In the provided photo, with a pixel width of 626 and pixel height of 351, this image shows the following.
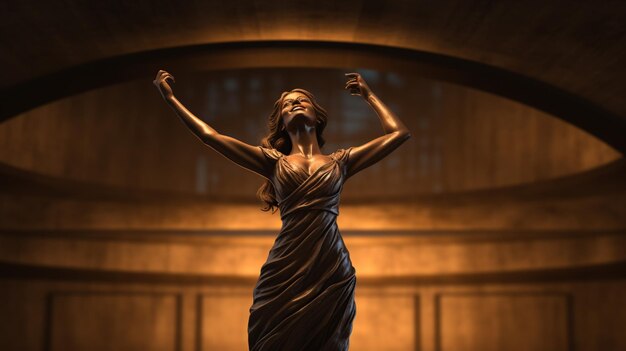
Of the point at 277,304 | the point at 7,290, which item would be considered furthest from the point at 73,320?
the point at 277,304

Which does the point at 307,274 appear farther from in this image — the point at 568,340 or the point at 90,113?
the point at 568,340

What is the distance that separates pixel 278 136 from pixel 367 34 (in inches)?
141

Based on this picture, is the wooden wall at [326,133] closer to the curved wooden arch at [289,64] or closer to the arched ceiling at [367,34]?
the curved wooden arch at [289,64]

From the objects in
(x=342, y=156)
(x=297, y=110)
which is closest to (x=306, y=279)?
(x=342, y=156)

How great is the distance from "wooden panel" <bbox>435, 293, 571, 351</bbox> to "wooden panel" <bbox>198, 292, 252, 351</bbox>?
3.53 metres

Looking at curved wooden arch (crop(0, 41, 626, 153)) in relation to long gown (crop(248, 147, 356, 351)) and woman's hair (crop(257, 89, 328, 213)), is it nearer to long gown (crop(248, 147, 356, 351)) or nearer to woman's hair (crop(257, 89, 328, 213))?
woman's hair (crop(257, 89, 328, 213))

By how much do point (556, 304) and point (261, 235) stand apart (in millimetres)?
5271

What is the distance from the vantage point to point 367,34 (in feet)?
31.5

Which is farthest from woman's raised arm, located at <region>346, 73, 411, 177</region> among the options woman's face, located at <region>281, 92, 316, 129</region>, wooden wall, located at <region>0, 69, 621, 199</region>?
wooden wall, located at <region>0, 69, 621, 199</region>

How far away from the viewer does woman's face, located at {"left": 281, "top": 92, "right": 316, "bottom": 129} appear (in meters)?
6.06

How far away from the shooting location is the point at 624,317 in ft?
47.0

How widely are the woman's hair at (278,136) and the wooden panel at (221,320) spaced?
10065mm

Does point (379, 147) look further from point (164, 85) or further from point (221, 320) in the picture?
point (221, 320)

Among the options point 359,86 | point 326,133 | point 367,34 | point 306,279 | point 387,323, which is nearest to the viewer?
point 306,279
